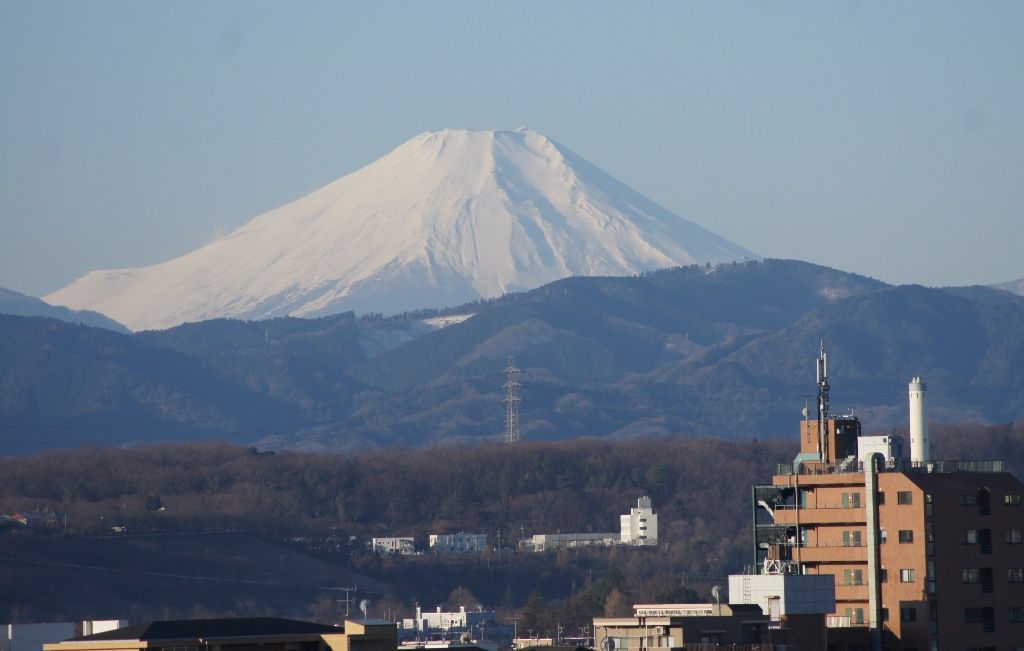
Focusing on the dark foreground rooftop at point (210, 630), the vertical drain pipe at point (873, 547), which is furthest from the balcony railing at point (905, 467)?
the dark foreground rooftop at point (210, 630)

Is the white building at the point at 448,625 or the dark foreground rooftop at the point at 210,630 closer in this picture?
the dark foreground rooftop at the point at 210,630

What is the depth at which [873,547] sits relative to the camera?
79.2 m

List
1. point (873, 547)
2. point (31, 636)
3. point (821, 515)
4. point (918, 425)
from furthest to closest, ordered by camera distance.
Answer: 1. point (31, 636)
2. point (918, 425)
3. point (821, 515)
4. point (873, 547)

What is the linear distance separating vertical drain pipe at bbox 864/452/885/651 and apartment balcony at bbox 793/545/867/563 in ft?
1.09

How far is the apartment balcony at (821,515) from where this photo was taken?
79.8 m

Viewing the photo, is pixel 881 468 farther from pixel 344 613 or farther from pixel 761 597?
pixel 344 613

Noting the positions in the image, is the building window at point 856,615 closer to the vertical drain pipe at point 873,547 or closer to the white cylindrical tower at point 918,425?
the vertical drain pipe at point 873,547

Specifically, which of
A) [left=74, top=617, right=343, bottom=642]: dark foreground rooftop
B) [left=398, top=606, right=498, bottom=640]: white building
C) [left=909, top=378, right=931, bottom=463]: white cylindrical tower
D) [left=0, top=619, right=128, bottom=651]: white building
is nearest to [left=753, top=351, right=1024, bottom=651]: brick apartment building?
[left=909, top=378, right=931, bottom=463]: white cylindrical tower

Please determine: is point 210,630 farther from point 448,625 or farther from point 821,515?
point 448,625

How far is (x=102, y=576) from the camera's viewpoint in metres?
200

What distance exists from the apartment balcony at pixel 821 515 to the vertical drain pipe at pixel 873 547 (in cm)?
43

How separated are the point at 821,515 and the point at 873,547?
7.07ft

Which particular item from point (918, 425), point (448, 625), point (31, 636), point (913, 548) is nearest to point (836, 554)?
point (913, 548)

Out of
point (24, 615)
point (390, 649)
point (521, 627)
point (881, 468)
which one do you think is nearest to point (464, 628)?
point (521, 627)
